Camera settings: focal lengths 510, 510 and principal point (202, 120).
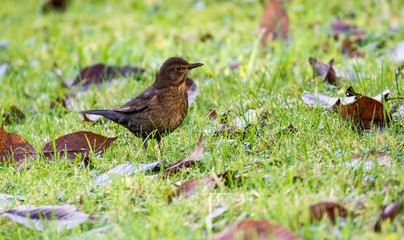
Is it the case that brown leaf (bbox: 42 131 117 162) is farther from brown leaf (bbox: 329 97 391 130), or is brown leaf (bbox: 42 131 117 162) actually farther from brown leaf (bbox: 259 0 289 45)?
brown leaf (bbox: 259 0 289 45)

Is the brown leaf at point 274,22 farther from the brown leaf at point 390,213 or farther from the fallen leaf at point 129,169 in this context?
the brown leaf at point 390,213

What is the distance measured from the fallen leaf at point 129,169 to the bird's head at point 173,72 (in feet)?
3.17

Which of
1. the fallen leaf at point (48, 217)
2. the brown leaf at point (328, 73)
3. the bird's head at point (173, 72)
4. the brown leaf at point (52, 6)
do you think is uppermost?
the brown leaf at point (52, 6)

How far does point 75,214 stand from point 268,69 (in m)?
3.02

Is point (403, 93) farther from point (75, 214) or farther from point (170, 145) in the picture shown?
point (75, 214)

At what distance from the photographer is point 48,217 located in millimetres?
2883

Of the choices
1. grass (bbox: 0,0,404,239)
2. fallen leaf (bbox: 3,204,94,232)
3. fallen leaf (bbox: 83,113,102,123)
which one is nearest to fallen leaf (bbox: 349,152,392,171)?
grass (bbox: 0,0,404,239)

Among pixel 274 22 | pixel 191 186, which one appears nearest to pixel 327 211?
pixel 191 186

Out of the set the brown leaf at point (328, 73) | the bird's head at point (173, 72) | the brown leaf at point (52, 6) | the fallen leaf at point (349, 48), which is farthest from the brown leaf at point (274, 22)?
the brown leaf at point (52, 6)

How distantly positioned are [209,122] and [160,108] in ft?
1.45

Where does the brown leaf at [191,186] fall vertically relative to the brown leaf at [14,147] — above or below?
below

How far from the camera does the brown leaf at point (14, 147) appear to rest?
3896 millimetres

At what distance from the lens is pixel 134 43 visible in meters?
7.28

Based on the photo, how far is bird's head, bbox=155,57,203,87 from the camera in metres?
4.28
